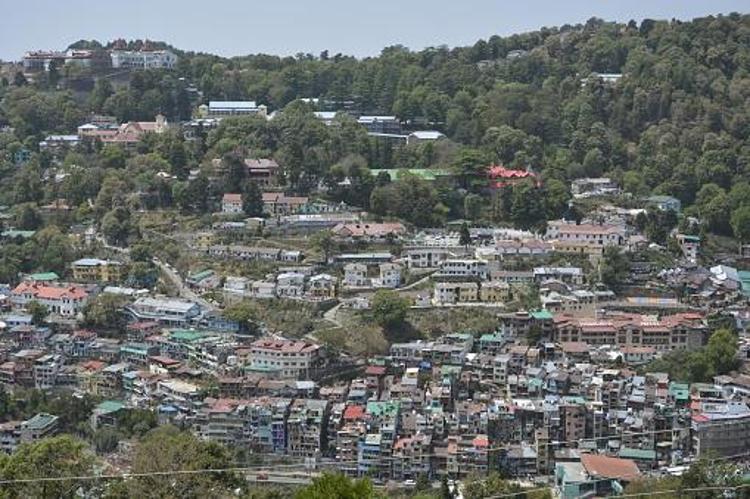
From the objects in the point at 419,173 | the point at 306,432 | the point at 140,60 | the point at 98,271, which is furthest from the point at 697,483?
the point at 140,60

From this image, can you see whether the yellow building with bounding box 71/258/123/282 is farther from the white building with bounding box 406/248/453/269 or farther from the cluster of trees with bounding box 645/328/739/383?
the cluster of trees with bounding box 645/328/739/383

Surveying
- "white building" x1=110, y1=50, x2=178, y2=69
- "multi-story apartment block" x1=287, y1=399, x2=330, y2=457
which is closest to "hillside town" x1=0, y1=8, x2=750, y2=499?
"multi-story apartment block" x1=287, y1=399, x2=330, y2=457

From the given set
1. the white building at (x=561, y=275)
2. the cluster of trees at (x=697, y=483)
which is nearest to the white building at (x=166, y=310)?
the white building at (x=561, y=275)

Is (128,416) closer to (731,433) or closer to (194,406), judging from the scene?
(194,406)

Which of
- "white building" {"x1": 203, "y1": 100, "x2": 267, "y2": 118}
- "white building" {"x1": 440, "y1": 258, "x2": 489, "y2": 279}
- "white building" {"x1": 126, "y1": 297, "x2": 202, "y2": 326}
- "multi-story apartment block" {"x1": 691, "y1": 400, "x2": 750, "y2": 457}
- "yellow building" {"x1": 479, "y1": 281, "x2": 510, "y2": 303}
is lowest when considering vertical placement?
"multi-story apartment block" {"x1": 691, "y1": 400, "x2": 750, "y2": 457}

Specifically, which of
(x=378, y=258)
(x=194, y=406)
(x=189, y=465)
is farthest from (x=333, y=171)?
(x=189, y=465)

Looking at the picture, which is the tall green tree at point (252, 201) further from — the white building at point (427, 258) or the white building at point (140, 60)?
the white building at point (140, 60)
